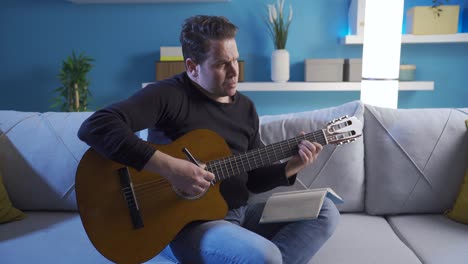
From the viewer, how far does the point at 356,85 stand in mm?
2725

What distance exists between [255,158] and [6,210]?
38.2 inches

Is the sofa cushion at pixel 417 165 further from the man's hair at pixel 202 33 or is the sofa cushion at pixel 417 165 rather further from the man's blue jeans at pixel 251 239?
the man's hair at pixel 202 33

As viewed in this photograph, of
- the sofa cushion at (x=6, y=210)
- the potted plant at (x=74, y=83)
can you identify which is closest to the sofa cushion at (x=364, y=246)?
the sofa cushion at (x=6, y=210)

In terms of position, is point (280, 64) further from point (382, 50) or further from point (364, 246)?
point (364, 246)

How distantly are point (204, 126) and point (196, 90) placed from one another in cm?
12

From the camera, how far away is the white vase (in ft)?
9.00

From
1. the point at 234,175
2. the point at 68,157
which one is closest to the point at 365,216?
the point at 234,175

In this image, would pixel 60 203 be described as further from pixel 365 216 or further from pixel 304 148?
pixel 365 216

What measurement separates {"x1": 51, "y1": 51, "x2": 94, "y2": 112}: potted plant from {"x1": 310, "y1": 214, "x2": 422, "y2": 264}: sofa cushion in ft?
6.25

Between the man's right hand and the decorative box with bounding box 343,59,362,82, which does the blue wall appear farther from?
the man's right hand

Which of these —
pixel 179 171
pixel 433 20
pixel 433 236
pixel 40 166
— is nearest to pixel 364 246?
pixel 433 236

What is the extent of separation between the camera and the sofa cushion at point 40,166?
1.70m

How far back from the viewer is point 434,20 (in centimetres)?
266

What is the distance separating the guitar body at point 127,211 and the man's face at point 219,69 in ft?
0.87
